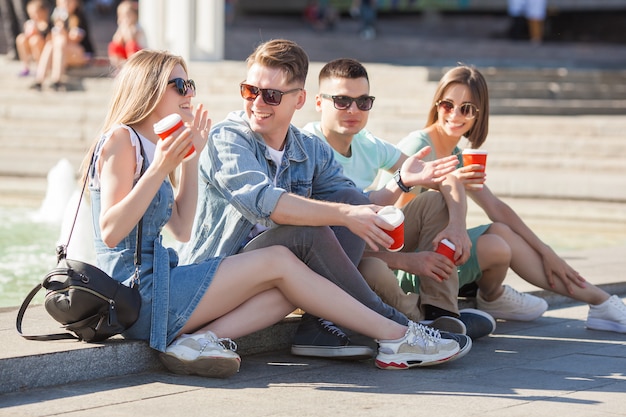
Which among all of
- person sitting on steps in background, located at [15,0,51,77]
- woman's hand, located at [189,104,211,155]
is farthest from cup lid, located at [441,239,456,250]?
person sitting on steps in background, located at [15,0,51,77]

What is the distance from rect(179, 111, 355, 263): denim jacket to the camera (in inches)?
173

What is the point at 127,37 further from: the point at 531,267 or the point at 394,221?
the point at 394,221

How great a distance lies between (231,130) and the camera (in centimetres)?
452

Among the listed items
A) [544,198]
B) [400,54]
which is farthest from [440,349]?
[400,54]

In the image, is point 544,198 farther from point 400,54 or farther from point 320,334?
point 400,54

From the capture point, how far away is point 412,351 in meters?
4.48

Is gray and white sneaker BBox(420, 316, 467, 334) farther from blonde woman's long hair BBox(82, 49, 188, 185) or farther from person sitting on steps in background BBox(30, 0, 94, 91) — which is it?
person sitting on steps in background BBox(30, 0, 94, 91)

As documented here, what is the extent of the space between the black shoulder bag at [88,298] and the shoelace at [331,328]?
2.90 feet

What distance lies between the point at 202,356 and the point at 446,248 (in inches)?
52.0

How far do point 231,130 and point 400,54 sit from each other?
18784 millimetres

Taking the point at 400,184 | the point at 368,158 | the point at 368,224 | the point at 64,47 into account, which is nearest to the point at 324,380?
the point at 368,224

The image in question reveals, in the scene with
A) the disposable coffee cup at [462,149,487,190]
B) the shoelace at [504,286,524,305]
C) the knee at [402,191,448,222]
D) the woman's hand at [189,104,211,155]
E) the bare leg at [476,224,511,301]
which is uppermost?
the woman's hand at [189,104,211,155]

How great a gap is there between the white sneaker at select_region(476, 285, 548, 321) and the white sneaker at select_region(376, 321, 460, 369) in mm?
1148

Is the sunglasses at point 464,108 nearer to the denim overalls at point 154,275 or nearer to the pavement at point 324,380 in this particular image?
the pavement at point 324,380
